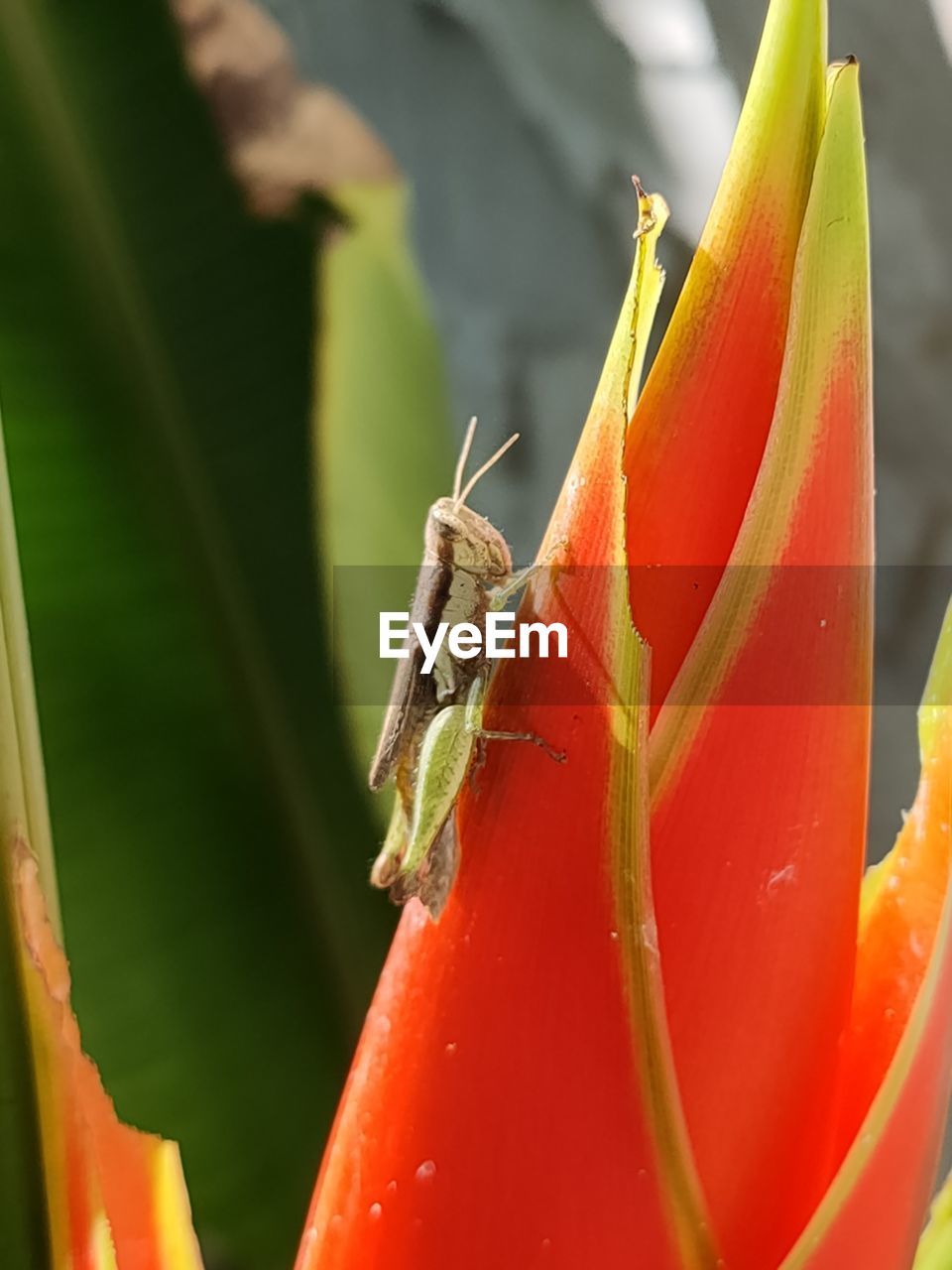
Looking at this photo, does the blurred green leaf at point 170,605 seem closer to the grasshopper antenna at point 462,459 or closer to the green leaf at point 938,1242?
the grasshopper antenna at point 462,459

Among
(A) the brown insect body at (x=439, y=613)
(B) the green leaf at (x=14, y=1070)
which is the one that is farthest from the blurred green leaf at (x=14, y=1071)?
(A) the brown insect body at (x=439, y=613)

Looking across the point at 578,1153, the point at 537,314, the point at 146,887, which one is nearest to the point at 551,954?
the point at 578,1153

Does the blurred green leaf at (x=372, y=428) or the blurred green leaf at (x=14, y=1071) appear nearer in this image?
the blurred green leaf at (x=14, y=1071)

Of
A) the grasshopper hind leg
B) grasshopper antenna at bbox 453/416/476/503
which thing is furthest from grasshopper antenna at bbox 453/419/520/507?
the grasshopper hind leg

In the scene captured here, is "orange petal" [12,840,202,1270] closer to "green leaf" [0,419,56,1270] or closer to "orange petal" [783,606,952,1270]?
"green leaf" [0,419,56,1270]

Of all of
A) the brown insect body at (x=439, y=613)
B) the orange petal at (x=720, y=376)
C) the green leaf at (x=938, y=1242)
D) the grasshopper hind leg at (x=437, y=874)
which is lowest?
the green leaf at (x=938, y=1242)

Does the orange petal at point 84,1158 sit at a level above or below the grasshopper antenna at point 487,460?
below
